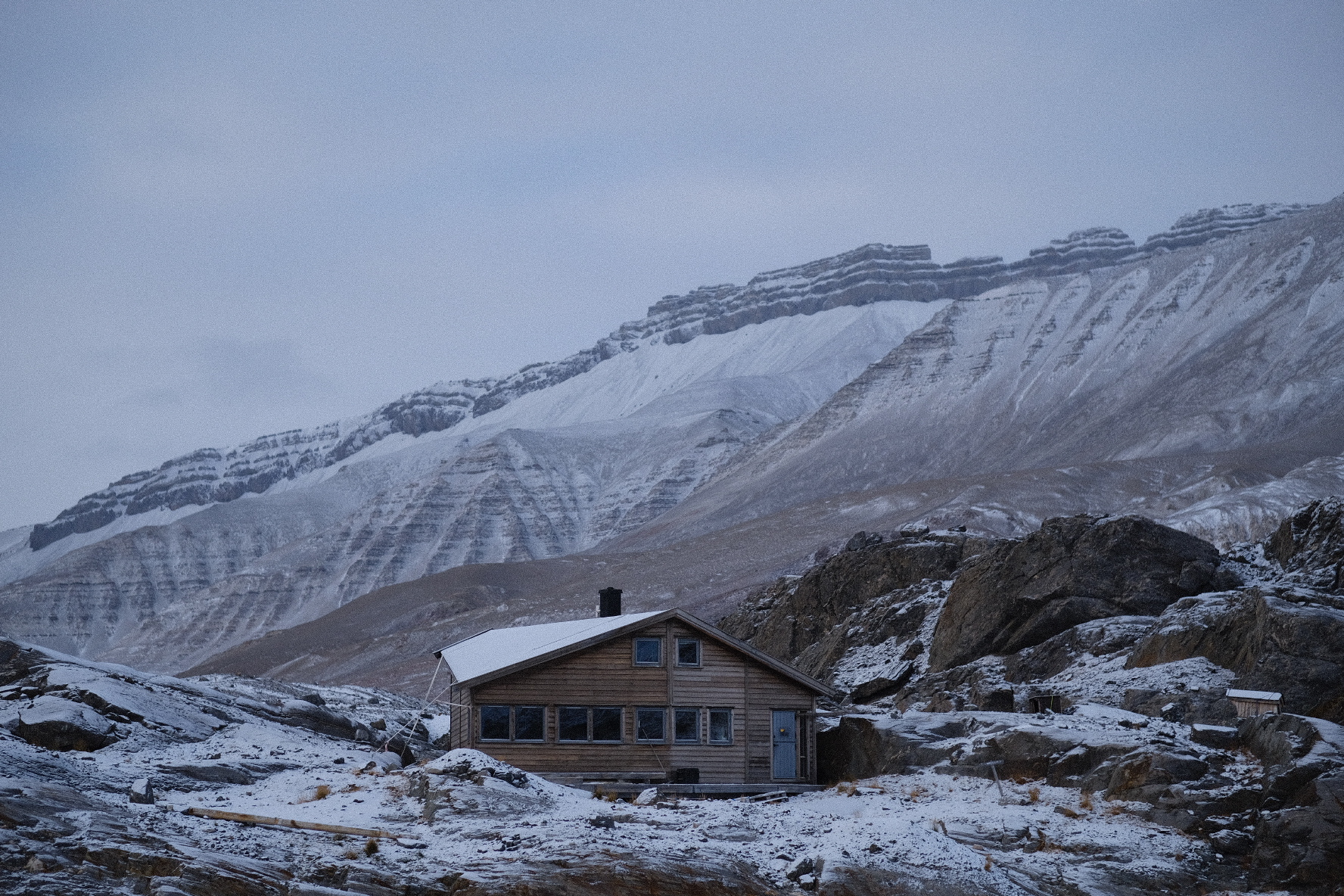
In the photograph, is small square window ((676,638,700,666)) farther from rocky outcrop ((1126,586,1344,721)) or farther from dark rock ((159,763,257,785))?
rocky outcrop ((1126,586,1344,721))

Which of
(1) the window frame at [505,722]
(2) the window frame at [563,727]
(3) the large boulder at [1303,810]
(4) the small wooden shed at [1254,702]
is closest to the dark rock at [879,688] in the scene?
(2) the window frame at [563,727]

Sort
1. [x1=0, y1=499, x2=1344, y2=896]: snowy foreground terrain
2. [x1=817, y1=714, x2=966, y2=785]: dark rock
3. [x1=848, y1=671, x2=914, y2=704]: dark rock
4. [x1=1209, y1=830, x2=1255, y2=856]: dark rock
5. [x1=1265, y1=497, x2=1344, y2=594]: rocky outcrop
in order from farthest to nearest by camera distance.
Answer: [x1=848, y1=671, x2=914, y2=704]: dark rock
[x1=1265, y1=497, x2=1344, y2=594]: rocky outcrop
[x1=817, y1=714, x2=966, y2=785]: dark rock
[x1=1209, y1=830, x2=1255, y2=856]: dark rock
[x1=0, y1=499, x2=1344, y2=896]: snowy foreground terrain

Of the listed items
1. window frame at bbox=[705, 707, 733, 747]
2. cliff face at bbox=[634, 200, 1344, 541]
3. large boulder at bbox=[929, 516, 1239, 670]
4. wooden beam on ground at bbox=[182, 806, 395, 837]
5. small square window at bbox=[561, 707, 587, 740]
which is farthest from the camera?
cliff face at bbox=[634, 200, 1344, 541]

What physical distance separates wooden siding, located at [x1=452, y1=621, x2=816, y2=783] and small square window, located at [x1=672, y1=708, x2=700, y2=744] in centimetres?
10

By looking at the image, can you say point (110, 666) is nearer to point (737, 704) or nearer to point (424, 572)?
point (737, 704)

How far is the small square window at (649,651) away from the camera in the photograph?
33531 mm

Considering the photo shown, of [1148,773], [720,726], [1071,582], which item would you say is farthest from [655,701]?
[1071,582]

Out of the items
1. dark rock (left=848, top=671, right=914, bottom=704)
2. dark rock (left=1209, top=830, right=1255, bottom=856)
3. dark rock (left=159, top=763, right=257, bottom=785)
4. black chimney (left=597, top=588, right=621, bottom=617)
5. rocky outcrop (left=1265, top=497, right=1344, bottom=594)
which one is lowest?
dark rock (left=1209, top=830, right=1255, bottom=856)

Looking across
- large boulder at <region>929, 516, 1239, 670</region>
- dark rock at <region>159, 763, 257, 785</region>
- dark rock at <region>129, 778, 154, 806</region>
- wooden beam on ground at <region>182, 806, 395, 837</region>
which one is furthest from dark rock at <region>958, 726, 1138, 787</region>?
dark rock at <region>129, 778, 154, 806</region>

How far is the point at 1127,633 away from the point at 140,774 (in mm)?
25292

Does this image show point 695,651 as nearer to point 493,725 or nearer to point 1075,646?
point 493,725

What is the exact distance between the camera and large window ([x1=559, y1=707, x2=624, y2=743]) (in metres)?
32.8

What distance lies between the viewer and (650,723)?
3319 cm

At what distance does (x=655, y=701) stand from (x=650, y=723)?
51 cm
